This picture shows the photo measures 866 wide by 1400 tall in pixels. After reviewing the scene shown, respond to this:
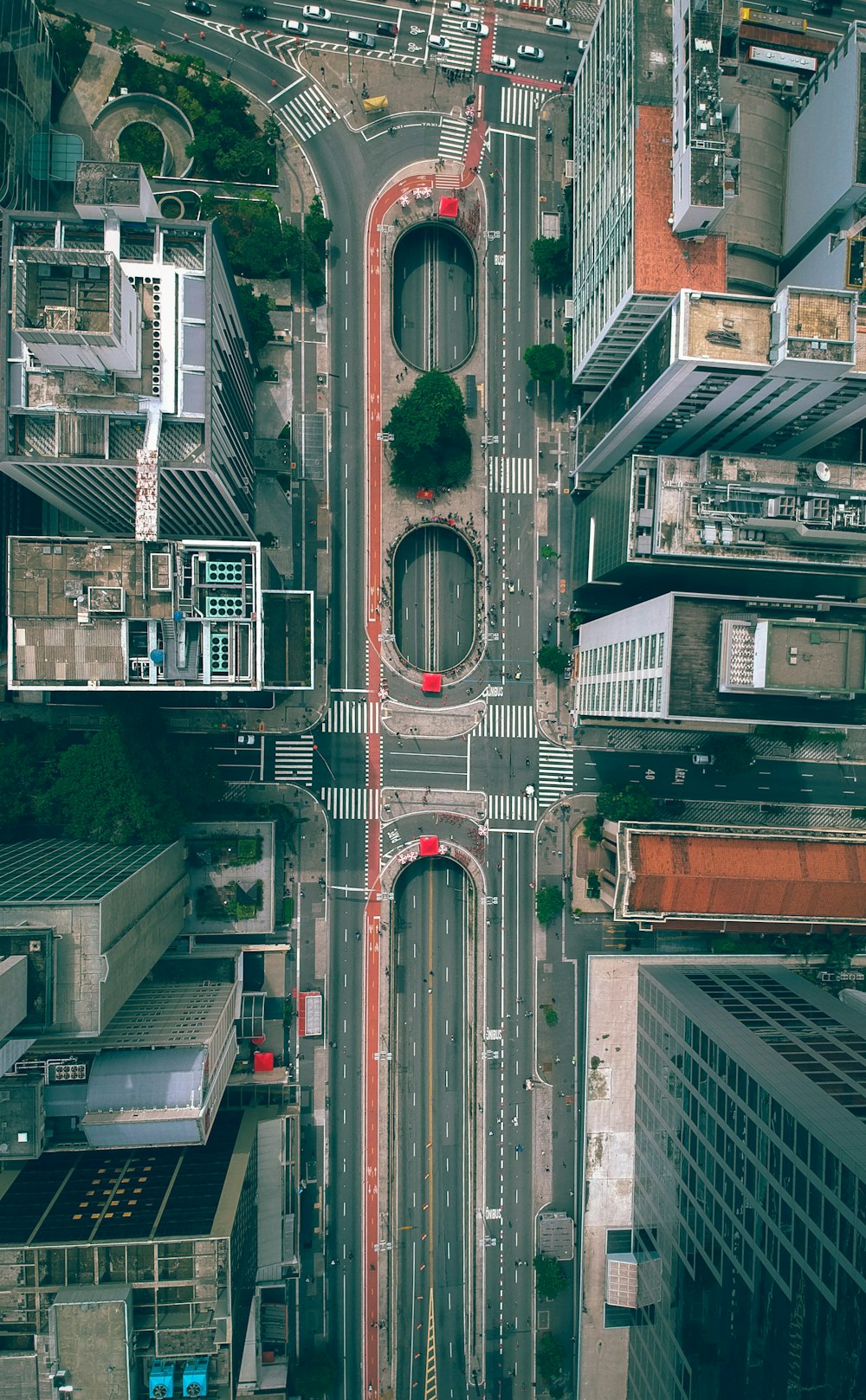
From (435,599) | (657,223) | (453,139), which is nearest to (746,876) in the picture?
(435,599)

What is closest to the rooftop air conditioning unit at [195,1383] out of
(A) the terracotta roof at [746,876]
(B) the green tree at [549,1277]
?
(B) the green tree at [549,1277]

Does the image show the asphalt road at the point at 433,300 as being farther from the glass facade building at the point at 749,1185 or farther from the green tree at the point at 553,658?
the glass facade building at the point at 749,1185

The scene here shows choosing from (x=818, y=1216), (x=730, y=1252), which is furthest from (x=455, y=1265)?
(x=818, y=1216)

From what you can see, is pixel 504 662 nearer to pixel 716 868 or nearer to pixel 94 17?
pixel 716 868

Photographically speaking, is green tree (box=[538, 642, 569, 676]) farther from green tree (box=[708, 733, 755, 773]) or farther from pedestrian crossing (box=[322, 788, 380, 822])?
pedestrian crossing (box=[322, 788, 380, 822])

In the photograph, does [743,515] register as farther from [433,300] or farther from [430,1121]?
[430,1121]

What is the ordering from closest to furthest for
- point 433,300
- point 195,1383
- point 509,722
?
point 195,1383
point 509,722
point 433,300

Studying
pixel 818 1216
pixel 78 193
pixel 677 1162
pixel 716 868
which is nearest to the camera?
pixel 818 1216
